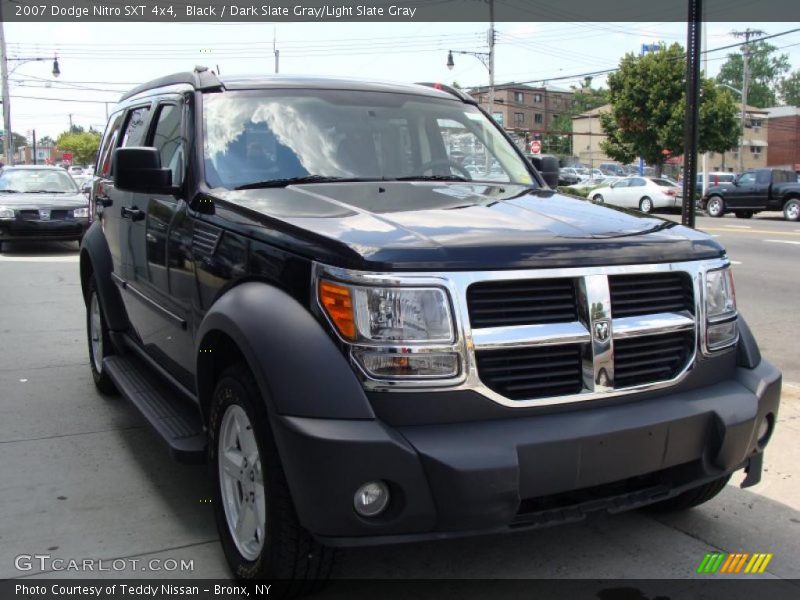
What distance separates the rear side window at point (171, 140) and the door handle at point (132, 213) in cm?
31

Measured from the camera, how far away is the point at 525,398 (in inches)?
104

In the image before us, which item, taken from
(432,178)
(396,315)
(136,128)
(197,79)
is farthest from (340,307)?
(136,128)

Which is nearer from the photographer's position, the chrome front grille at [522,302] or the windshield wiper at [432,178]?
the chrome front grille at [522,302]

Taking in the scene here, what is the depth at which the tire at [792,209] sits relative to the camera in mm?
24391

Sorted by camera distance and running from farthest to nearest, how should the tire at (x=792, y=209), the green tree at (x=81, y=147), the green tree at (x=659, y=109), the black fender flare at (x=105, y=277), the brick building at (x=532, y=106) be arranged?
the green tree at (x=81, y=147) → the brick building at (x=532, y=106) → the green tree at (x=659, y=109) → the tire at (x=792, y=209) → the black fender flare at (x=105, y=277)

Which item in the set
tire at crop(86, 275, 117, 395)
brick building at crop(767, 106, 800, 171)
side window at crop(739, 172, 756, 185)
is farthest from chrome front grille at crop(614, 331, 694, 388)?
brick building at crop(767, 106, 800, 171)

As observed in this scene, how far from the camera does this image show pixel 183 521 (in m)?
3.67

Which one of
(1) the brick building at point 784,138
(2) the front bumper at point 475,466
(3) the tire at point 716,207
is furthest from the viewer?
(1) the brick building at point 784,138

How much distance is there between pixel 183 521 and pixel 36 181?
13832 mm

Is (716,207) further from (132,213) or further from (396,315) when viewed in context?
(396,315)

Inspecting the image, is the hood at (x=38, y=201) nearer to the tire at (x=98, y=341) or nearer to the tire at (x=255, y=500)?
the tire at (x=98, y=341)

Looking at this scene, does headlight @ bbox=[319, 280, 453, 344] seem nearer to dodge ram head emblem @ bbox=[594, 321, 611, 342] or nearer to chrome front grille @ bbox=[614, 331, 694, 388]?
dodge ram head emblem @ bbox=[594, 321, 611, 342]

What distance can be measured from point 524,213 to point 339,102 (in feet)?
4.69

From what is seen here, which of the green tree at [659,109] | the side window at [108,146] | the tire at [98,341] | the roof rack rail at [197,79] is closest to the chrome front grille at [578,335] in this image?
the roof rack rail at [197,79]
